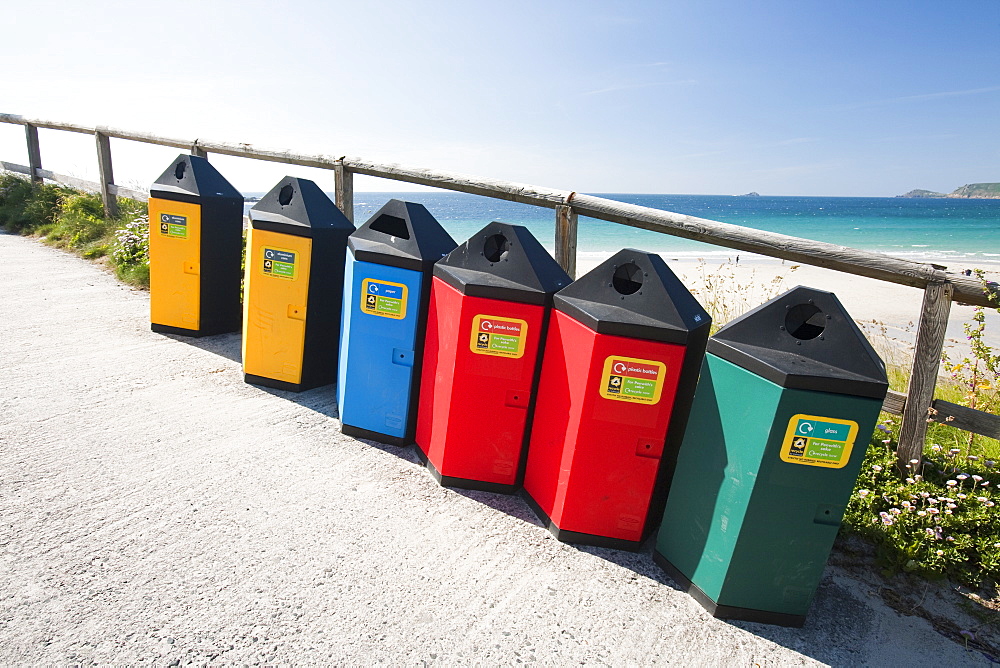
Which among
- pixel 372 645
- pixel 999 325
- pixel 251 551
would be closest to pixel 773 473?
pixel 372 645

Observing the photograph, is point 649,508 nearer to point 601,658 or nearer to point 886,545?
point 601,658

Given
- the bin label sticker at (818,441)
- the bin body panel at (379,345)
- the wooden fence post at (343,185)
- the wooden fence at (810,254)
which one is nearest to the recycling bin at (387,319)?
the bin body panel at (379,345)

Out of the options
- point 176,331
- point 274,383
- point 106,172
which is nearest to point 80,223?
point 106,172

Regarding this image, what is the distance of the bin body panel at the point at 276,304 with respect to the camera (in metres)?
4.09

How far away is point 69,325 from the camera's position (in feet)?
17.3

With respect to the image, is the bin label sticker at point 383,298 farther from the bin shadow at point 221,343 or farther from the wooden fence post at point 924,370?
the wooden fence post at point 924,370

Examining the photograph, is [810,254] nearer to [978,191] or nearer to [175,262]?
[175,262]

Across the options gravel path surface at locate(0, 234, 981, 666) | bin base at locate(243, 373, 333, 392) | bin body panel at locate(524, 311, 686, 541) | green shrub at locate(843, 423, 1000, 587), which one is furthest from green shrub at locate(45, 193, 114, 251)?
green shrub at locate(843, 423, 1000, 587)

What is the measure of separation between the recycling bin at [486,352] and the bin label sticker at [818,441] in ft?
4.09

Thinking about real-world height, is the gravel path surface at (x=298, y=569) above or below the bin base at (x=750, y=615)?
below

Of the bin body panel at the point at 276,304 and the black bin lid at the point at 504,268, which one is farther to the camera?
the bin body panel at the point at 276,304

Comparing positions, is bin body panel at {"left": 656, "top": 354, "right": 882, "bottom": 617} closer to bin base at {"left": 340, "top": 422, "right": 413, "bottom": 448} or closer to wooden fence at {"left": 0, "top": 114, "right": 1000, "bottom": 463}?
wooden fence at {"left": 0, "top": 114, "right": 1000, "bottom": 463}

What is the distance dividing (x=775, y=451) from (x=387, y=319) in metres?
2.16

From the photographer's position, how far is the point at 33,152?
10.2 meters
